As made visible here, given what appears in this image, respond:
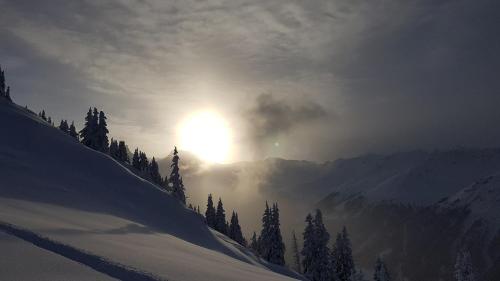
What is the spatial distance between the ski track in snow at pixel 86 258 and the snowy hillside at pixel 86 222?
0.09 ft

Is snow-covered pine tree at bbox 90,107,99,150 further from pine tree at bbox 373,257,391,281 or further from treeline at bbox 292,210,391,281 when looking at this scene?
pine tree at bbox 373,257,391,281

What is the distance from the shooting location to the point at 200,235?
45.6 meters

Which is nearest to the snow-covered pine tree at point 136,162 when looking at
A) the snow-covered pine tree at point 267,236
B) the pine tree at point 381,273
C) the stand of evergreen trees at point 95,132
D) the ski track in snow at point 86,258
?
the stand of evergreen trees at point 95,132

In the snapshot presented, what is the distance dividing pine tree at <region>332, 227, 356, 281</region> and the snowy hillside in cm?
2762

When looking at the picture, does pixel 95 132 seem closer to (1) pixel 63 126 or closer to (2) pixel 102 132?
(2) pixel 102 132

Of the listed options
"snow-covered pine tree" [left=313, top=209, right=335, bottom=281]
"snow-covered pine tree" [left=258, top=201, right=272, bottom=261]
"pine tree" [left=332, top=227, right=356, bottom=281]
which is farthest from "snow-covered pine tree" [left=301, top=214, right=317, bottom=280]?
"snow-covered pine tree" [left=258, top=201, right=272, bottom=261]

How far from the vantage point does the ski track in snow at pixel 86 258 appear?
11750 millimetres

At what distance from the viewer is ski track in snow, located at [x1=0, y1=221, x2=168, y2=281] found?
38.5ft

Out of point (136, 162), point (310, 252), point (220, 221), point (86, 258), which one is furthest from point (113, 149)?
point (86, 258)

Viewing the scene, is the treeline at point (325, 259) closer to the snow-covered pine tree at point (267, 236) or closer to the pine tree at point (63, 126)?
the snow-covered pine tree at point (267, 236)

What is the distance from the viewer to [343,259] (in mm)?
68750

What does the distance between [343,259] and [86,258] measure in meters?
62.1

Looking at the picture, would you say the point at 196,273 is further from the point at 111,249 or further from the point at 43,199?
the point at 43,199

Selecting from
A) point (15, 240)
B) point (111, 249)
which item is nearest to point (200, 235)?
point (111, 249)
